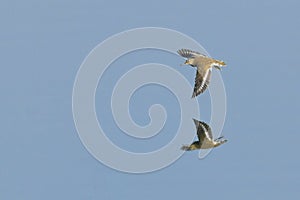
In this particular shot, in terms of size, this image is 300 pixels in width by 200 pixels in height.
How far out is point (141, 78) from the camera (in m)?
9.29

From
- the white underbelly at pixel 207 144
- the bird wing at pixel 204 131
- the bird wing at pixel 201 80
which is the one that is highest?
the bird wing at pixel 201 80

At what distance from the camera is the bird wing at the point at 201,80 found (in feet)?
30.0

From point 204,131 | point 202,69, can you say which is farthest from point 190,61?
point 204,131

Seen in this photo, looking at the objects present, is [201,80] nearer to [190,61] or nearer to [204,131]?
[190,61]

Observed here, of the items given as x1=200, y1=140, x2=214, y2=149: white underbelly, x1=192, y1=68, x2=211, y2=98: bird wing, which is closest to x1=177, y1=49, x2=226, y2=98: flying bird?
x1=192, y1=68, x2=211, y2=98: bird wing

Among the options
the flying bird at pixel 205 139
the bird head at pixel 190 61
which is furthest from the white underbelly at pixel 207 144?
the bird head at pixel 190 61

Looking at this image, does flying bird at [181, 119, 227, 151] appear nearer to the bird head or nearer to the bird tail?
the bird tail

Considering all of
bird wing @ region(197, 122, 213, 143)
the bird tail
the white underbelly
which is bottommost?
the bird tail

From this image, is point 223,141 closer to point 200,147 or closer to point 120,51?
point 200,147

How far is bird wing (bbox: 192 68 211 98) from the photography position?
9156 mm

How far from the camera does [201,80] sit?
9.16 m

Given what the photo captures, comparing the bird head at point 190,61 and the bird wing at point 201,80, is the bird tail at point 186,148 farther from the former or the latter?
the bird head at point 190,61

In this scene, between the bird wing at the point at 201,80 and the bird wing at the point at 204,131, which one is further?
the bird wing at the point at 204,131

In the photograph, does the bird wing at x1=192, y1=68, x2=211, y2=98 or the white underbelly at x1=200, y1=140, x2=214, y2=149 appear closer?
the bird wing at x1=192, y1=68, x2=211, y2=98
